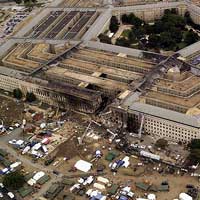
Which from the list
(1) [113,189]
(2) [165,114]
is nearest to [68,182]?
(1) [113,189]

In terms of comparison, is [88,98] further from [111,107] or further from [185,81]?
[185,81]

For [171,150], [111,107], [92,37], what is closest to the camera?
[171,150]

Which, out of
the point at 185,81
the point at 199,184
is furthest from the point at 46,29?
the point at 199,184

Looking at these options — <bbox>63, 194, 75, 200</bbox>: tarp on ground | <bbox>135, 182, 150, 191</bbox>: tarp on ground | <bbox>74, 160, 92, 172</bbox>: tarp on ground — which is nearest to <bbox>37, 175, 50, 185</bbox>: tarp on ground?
<bbox>74, 160, 92, 172</bbox>: tarp on ground

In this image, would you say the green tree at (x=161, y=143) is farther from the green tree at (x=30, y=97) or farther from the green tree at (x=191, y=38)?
the green tree at (x=191, y=38)

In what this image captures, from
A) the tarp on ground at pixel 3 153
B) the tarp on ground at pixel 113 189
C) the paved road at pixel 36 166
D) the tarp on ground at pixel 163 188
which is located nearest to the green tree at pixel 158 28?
the paved road at pixel 36 166

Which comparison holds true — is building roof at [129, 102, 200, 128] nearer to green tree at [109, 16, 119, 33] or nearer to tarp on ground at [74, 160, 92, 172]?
tarp on ground at [74, 160, 92, 172]

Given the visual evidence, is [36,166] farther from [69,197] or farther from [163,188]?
[163,188]
